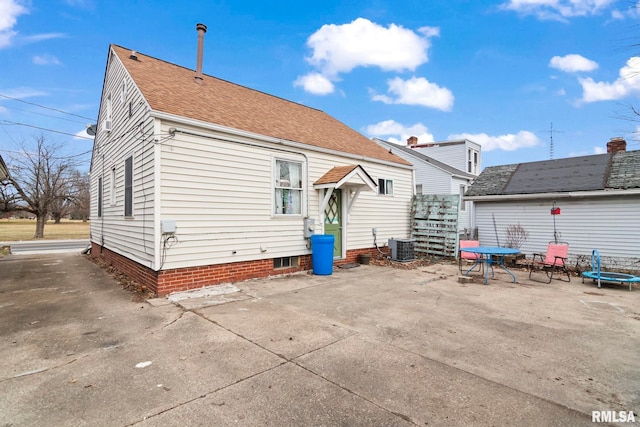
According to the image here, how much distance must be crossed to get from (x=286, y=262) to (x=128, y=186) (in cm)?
455

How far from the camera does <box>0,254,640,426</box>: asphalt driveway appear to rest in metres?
2.67

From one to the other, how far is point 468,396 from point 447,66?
1507 centimetres

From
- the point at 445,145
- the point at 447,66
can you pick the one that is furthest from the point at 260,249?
the point at 445,145

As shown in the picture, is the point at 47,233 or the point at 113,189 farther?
the point at 47,233

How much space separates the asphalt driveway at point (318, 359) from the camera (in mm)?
2674

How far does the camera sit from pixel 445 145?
921 inches

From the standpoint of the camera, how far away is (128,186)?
319 inches

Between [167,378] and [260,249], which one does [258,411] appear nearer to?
[167,378]

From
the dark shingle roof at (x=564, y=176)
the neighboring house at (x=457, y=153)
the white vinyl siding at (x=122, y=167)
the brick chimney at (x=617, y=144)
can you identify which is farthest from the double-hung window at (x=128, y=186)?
the neighboring house at (x=457, y=153)

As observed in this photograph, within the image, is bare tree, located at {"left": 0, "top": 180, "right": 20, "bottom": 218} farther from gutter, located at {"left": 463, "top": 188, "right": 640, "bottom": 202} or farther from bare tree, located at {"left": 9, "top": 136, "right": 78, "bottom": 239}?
gutter, located at {"left": 463, "top": 188, "right": 640, "bottom": 202}

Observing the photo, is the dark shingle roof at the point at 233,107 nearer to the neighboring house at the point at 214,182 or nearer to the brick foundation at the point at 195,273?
the neighboring house at the point at 214,182

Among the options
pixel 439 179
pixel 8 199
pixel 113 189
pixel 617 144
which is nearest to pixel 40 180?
pixel 8 199

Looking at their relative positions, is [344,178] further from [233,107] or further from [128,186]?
[128,186]

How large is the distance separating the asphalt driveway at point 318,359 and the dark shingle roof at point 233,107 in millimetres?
4261
